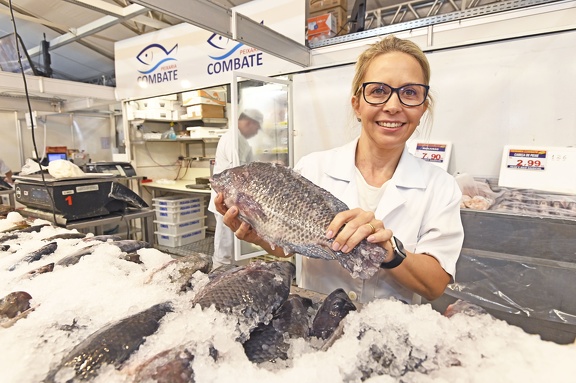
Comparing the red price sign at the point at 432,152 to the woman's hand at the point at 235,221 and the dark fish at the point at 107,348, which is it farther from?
the dark fish at the point at 107,348

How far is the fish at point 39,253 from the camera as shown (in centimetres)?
133

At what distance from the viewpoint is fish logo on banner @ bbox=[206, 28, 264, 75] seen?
3809mm

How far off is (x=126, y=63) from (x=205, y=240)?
3.32 m

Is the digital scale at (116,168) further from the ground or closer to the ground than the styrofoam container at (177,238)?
further from the ground

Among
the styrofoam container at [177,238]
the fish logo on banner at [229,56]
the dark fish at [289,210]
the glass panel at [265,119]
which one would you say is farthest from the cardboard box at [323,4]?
the styrofoam container at [177,238]

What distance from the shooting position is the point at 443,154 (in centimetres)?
280

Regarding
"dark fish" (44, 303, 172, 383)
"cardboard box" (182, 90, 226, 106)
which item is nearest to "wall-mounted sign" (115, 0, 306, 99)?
"cardboard box" (182, 90, 226, 106)

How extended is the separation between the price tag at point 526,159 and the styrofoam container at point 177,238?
4.83 metres

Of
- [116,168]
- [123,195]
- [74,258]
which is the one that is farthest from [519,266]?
[116,168]

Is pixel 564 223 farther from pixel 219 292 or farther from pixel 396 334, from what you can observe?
pixel 219 292

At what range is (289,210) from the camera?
A: 980 millimetres

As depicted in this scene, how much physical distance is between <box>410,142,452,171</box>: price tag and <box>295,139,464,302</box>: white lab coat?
5.07ft

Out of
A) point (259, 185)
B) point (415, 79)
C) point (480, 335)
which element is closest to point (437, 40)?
point (415, 79)

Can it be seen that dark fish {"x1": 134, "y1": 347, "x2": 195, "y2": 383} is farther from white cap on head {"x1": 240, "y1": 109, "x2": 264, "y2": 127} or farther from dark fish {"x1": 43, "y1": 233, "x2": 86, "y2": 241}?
white cap on head {"x1": 240, "y1": 109, "x2": 264, "y2": 127}
